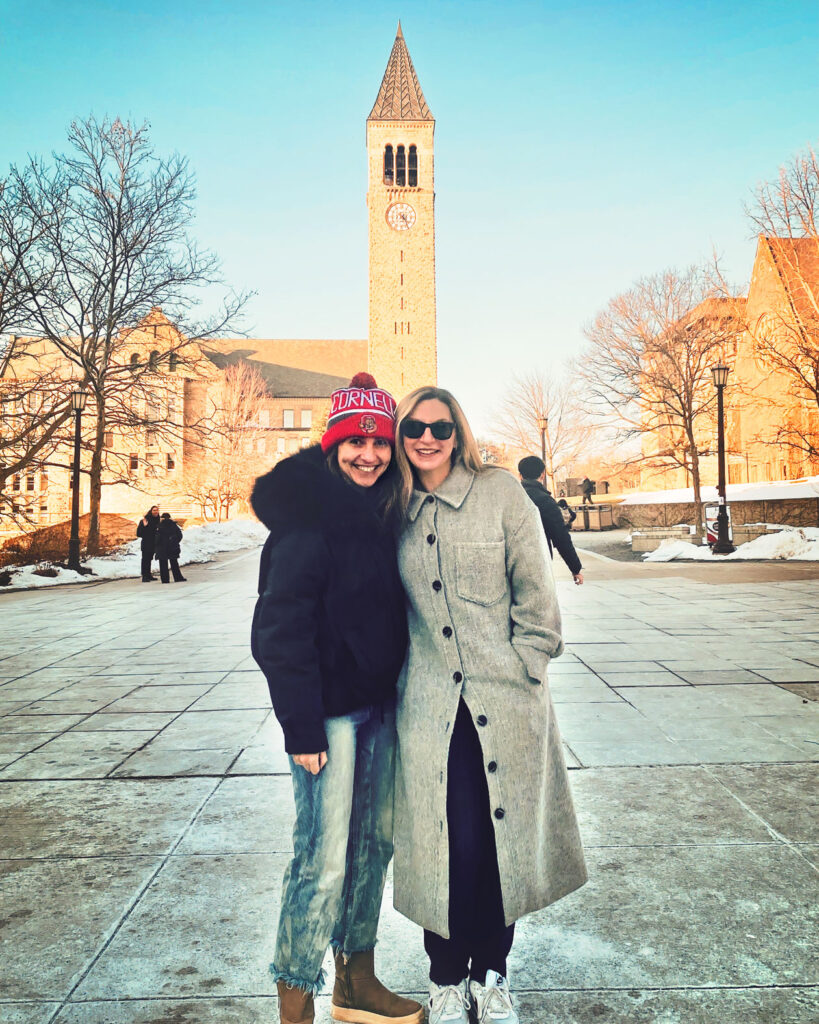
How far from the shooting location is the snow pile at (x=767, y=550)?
58.5 ft

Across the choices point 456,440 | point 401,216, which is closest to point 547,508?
point 456,440

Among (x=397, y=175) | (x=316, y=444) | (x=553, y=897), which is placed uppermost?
(x=397, y=175)

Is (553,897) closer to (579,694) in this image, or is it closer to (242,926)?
(242,926)

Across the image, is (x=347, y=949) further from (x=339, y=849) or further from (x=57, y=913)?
(x=57, y=913)

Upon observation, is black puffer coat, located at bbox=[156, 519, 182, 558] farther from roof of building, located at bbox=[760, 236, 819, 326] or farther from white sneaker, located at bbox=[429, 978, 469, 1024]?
roof of building, located at bbox=[760, 236, 819, 326]

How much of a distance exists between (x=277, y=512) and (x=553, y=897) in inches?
56.2

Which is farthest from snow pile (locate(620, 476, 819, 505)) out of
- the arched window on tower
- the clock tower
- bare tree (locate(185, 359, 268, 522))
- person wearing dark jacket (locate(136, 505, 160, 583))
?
the arched window on tower

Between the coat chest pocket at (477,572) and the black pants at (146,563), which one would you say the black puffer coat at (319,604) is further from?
the black pants at (146,563)

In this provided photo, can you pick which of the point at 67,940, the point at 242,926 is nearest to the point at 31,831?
the point at 67,940

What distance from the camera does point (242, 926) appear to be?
9.05 ft

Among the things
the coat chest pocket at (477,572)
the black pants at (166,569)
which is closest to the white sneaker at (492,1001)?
the coat chest pocket at (477,572)

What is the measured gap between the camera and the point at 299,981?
2.18 meters

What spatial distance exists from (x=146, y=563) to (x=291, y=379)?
68568mm

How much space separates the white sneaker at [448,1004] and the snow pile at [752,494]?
84.3 feet
